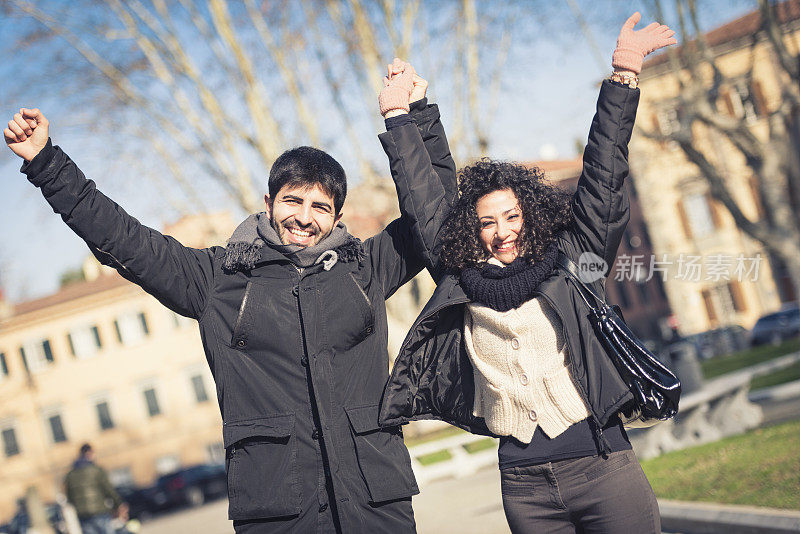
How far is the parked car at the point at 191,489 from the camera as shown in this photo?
28.2 m

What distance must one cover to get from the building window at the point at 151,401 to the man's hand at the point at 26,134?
1705 inches

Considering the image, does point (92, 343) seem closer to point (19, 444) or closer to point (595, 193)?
point (19, 444)

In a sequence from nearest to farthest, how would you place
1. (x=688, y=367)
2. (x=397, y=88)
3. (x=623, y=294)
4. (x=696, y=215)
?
(x=397, y=88)
(x=688, y=367)
(x=696, y=215)
(x=623, y=294)

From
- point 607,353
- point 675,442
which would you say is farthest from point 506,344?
point 675,442

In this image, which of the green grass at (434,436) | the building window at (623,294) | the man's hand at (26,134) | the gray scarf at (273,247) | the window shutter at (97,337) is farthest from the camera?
the building window at (623,294)

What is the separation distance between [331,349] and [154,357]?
4322 cm

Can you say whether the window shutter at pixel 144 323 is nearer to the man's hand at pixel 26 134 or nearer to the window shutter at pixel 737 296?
the window shutter at pixel 737 296

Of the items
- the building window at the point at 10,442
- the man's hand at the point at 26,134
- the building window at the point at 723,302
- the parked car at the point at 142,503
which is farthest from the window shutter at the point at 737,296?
the man's hand at the point at 26,134

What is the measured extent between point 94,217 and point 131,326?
1709 inches

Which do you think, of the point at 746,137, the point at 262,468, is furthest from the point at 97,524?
the point at 746,137

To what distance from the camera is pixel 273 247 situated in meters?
3.13

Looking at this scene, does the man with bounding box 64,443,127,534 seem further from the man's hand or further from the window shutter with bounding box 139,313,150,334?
the window shutter with bounding box 139,313,150,334

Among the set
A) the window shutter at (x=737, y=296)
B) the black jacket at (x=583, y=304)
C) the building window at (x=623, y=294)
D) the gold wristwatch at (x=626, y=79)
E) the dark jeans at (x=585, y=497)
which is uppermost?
the gold wristwatch at (x=626, y=79)

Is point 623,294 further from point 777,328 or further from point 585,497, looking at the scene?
point 585,497
